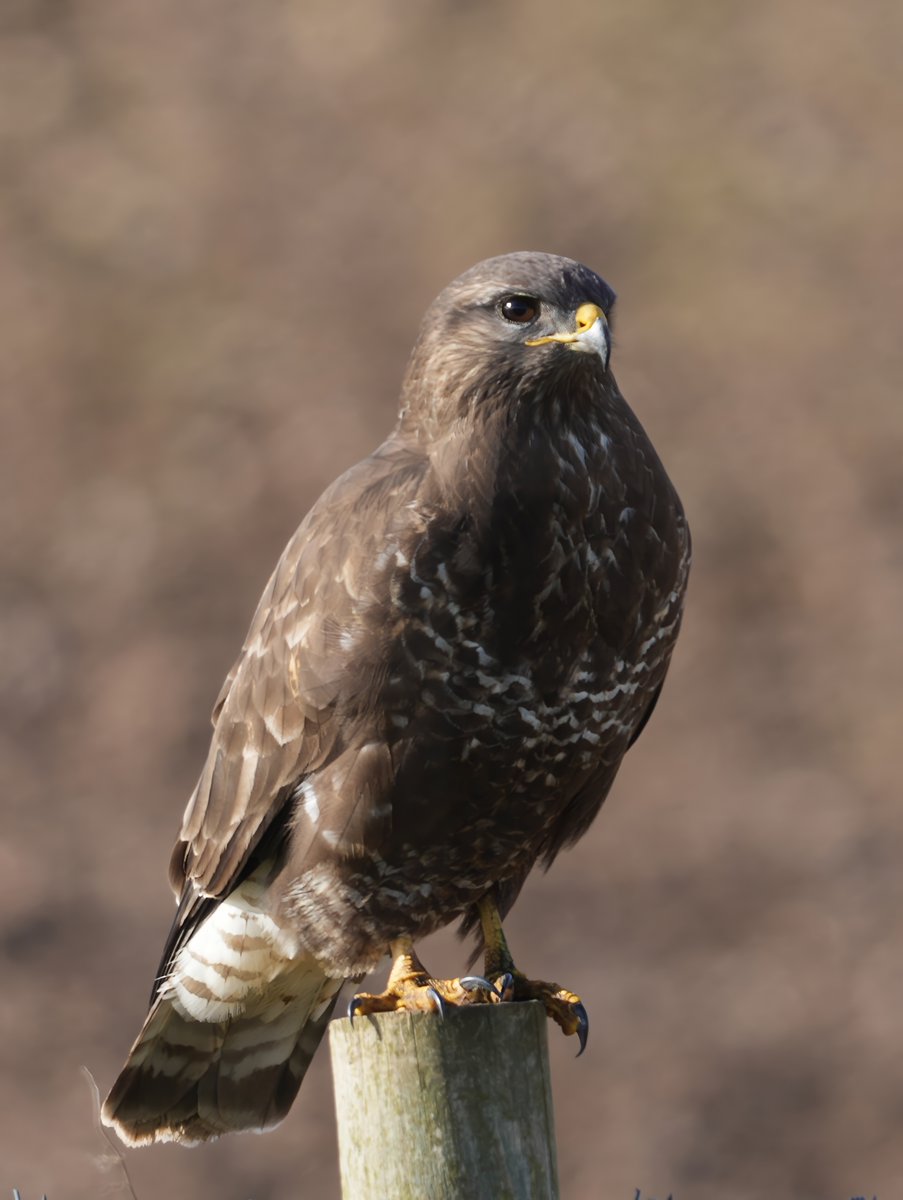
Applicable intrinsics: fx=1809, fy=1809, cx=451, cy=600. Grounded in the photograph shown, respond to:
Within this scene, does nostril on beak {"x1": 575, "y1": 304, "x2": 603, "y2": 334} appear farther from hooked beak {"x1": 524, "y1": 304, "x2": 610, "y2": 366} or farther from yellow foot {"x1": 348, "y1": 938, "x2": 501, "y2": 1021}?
yellow foot {"x1": 348, "y1": 938, "x2": 501, "y2": 1021}

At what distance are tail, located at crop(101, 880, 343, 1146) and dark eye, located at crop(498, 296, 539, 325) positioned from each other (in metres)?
1.43

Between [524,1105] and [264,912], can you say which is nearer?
[524,1105]

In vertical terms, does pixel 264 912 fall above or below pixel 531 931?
below

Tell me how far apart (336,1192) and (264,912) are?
14.1 ft

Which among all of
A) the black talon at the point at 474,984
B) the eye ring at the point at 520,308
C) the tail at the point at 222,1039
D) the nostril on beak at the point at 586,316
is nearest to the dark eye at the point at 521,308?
the eye ring at the point at 520,308

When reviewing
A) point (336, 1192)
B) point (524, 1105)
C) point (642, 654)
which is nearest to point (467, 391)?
point (642, 654)

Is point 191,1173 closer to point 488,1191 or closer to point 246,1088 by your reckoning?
point 246,1088

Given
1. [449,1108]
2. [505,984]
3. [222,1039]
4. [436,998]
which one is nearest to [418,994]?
[436,998]

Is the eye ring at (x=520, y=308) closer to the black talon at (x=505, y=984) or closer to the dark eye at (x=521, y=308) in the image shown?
the dark eye at (x=521, y=308)

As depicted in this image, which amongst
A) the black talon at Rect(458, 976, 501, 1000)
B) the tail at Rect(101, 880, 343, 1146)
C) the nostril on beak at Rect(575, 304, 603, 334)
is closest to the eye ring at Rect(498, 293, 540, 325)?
the nostril on beak at Rect(575, 304, 603, 334)

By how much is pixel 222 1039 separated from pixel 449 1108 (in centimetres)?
132

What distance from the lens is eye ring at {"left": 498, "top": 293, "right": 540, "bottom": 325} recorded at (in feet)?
11.9

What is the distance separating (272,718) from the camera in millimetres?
3793

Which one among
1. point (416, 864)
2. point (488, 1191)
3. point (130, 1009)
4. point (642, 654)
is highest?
point (130, 1009)
